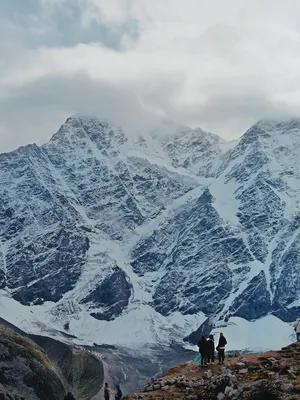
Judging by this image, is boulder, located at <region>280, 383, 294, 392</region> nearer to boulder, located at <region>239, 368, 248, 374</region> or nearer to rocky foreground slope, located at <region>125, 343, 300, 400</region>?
rocky foreground slope, located at <region>125, 343, 300, 400</region>

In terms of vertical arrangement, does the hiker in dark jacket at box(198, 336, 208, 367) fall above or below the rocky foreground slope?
above

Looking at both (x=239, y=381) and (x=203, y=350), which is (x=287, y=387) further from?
(x=203, y=350)

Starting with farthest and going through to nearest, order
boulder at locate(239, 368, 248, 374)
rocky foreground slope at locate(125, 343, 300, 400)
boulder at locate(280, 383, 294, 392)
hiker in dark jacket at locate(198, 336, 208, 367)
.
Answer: hiker in dark jacket at locate(198, 336, 208, 367) < boulder at locate(239, 368, 248, 374) < boulder at locate(280, 383, 294, 392) < rocky foreground slope at locate(125, 343, 300, 400)

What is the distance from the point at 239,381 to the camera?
3769 centimetres

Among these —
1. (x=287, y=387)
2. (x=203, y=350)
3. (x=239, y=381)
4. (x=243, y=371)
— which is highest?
(x=203, y=350)

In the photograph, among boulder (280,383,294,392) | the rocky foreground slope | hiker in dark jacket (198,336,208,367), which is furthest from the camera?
hiker in dark jacket (198,336,208,367)

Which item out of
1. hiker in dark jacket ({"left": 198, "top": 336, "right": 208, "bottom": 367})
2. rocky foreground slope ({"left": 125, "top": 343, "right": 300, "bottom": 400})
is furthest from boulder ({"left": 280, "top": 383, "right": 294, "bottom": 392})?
hiker in dark jacket ({"left": 198, "top": 336, "right": 208, "bottom": 367})

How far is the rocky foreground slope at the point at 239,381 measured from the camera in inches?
1267

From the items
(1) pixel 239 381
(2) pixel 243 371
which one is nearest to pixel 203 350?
(2) pixel 243 371

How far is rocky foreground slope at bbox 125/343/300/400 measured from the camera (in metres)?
32.2

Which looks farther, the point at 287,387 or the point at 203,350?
the point at 203,350

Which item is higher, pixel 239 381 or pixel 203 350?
pixel 203 350

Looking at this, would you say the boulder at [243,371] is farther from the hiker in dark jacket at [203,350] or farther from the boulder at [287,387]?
the hiker in dark jacket at [203,350]

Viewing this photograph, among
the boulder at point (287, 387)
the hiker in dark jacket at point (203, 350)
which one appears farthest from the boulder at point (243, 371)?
the hiker in dark jacket at point (203, 350)
